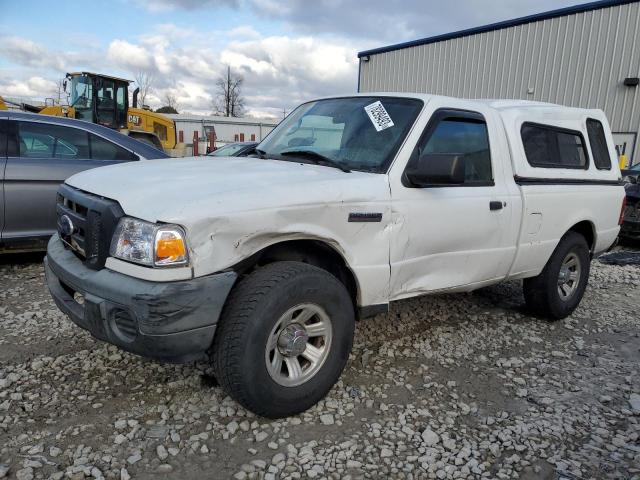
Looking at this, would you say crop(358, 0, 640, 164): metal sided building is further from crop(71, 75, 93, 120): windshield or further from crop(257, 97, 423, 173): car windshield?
crop(257, 97, 423, 173): car windshield

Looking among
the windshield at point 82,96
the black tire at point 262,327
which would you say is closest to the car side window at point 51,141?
the black tire at point 262,327

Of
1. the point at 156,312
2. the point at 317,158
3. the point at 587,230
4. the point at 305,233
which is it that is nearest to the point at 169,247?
the point at 156,312

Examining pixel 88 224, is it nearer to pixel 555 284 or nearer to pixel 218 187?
pixel 218 187

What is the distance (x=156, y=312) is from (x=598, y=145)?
4.42 metres

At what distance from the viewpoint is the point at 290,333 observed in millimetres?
2684

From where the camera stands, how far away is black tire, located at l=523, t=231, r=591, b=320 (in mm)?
4363

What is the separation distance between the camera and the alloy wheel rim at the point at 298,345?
103 inches

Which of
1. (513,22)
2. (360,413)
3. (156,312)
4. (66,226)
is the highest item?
(513,22)

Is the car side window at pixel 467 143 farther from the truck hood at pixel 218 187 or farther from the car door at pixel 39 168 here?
the car door at pixel 39 168

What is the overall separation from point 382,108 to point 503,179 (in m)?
1.09

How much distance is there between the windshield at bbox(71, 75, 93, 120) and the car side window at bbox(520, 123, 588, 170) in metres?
14.1

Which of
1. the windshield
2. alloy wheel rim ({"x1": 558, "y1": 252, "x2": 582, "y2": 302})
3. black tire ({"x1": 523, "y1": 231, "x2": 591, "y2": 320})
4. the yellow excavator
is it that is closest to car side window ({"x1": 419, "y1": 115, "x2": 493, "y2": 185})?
black tire ({"x1": 523, "y1": 231, "x2": 591, "y2": 320})

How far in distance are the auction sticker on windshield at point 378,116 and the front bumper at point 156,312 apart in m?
1.53

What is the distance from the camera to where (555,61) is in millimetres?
15312
